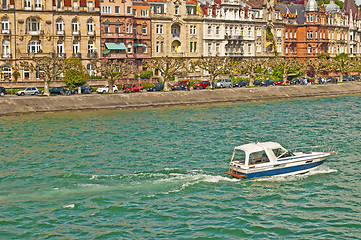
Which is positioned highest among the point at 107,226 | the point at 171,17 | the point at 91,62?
the point at 171,17

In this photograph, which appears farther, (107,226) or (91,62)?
(91,62)

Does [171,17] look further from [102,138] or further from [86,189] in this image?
[86,189]

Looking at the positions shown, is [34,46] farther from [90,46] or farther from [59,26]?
[90,46]

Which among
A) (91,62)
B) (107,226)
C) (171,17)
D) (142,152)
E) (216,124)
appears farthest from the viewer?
(171,17)

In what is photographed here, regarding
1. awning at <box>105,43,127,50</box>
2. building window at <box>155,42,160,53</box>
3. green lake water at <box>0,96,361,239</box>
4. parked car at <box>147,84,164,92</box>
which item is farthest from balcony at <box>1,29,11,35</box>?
green lake water at <box>0,96,361,239</box>

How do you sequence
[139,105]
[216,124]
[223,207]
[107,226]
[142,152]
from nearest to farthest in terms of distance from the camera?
[107,226] < [223,207] < [142,152] < [216,124] < [139,105]

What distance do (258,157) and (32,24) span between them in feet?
266

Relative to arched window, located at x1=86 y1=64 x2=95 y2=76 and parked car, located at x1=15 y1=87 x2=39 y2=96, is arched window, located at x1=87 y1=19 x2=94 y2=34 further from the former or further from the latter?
parked car, located at x1=15 y1=87 x2=39 y2=96

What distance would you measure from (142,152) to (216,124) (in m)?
21.7

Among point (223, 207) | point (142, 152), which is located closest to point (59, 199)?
point (223, 207)

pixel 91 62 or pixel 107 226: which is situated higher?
pixel 91 62

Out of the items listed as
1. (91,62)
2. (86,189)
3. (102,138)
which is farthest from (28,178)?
(91,62)

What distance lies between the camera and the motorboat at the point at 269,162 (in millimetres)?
45688

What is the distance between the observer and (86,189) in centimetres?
4341
